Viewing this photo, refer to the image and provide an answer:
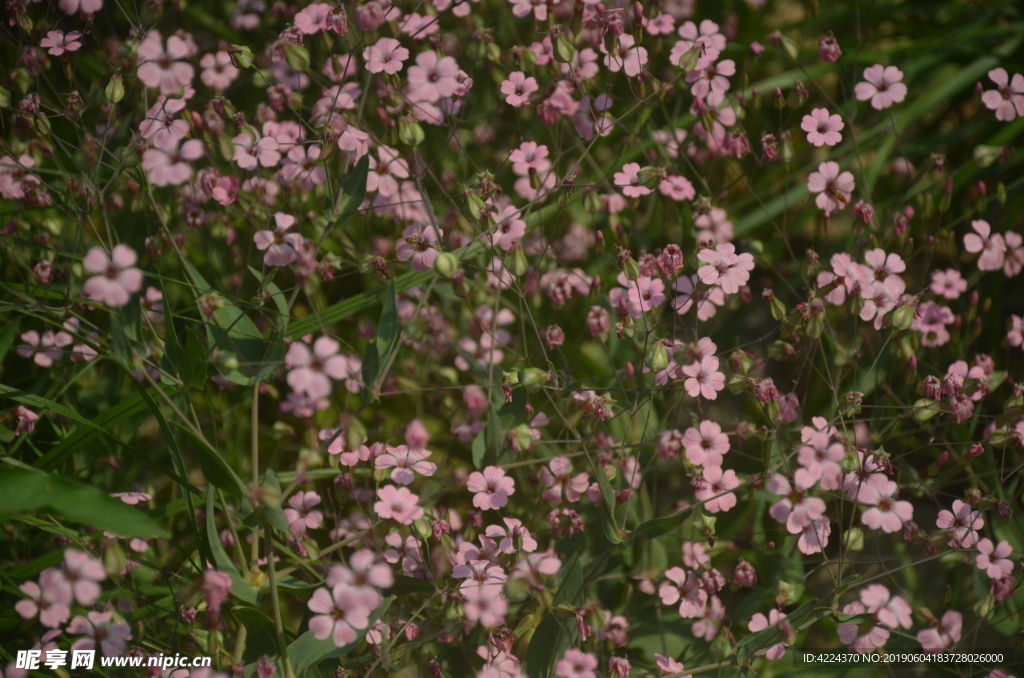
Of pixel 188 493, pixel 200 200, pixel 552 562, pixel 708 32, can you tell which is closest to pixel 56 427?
pixel 188 493

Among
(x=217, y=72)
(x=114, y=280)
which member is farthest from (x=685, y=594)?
(x=217, y=72)

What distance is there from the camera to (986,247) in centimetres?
153

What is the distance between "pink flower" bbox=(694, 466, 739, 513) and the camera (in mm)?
1230

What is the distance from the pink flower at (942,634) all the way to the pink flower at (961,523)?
12 cm

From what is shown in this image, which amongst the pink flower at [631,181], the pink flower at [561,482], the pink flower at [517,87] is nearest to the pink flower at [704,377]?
the pink flower at [561,482]

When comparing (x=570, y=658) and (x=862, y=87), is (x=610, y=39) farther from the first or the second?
(x=570, y=658)

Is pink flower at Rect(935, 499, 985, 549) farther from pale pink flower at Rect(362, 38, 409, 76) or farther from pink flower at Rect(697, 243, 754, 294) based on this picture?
pale pink flower at Rect(362, 38, 409, 76)

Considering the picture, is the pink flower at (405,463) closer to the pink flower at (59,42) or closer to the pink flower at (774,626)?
the pink flower at (774,626)

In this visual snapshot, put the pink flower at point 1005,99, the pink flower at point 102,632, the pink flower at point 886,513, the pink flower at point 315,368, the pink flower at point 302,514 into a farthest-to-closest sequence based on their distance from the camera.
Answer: the pink flower at point 1005,99
the pink flower at point 302,514
the pink flower at point 886,513
the pink flower at point 102,632
the pink flower at point 315,368

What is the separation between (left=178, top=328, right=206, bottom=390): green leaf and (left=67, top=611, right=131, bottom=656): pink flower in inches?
13.2

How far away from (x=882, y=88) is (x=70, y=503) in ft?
5.17

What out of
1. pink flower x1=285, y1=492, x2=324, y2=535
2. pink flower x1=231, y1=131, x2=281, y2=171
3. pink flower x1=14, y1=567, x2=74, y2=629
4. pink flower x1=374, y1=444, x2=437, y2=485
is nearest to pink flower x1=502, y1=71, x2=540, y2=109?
pink flower x1=231, y1=131, x2=281, y2=171

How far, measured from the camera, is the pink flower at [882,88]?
151cm

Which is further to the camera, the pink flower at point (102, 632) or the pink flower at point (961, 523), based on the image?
the pink flower at point (961, 523)
